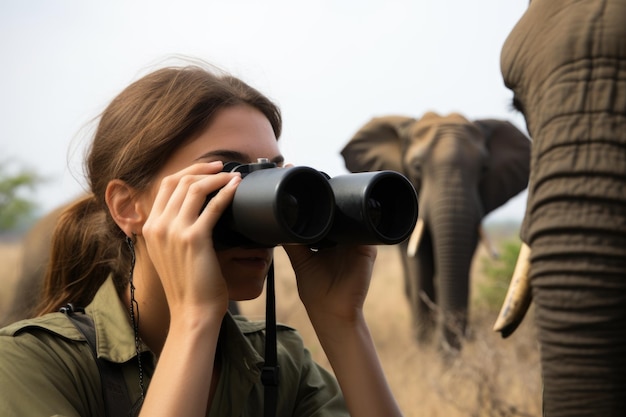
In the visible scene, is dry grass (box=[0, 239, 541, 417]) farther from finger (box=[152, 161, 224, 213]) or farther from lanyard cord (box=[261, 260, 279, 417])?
finger (box=[152, 161, 224, 213])

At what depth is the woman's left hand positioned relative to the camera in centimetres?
175

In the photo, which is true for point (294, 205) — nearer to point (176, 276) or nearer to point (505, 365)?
point (176, 276)

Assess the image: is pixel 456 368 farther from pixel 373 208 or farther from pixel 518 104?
pixel 373 208

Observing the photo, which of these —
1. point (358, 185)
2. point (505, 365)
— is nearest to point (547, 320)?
point (358, 185)

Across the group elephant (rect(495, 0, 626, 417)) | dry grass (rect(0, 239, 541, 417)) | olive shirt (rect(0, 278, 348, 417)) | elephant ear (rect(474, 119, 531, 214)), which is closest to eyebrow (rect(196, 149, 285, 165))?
A: olive shirt (rect(0, 278, 348, 417))

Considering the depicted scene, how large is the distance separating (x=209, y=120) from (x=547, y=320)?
73cm

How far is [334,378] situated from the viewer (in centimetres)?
194

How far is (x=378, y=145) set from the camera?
23.6 ft

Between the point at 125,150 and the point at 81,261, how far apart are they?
32 cm

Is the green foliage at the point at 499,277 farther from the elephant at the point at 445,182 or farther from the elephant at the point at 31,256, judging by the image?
the elephant at the point at 31,256

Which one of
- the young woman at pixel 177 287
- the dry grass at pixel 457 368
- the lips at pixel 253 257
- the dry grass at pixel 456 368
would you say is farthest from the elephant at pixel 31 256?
the lips at pixel 253 257

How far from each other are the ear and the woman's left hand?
0.30m

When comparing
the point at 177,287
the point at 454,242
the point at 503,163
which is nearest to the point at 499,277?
the point at 503,163

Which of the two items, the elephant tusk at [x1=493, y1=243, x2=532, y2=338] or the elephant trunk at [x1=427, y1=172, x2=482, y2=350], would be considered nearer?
the elephant tusk at [x1=493, y1=243, x2=532, y2=338]
